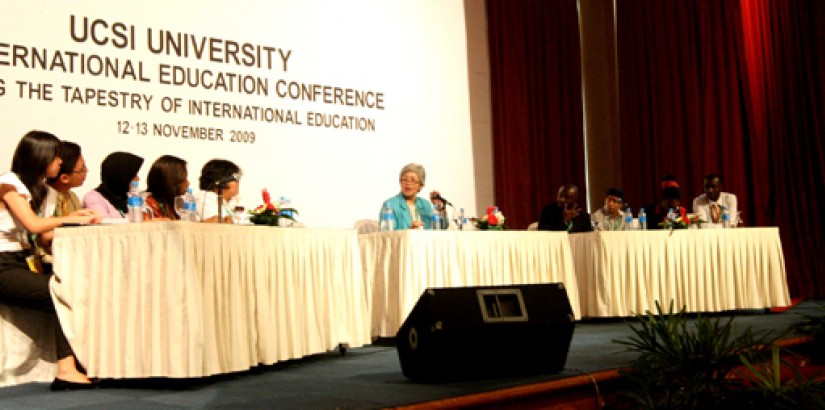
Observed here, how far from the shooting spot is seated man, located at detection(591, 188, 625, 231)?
6465 mm

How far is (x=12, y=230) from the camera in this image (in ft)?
11.6

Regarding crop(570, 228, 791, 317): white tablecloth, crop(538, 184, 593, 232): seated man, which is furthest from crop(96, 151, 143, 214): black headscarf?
crop(538, 184, 593, 232): seated man

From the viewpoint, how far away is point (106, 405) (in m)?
2.97

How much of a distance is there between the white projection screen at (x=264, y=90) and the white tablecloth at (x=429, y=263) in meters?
1.28

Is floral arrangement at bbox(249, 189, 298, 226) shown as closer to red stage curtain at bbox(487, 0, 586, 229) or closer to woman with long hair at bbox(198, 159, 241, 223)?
woman with long hair at bbox(198, 159, 241, 223)

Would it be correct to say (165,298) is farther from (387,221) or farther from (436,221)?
(436,221)

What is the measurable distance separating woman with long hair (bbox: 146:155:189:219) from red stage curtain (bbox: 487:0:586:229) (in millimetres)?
4368

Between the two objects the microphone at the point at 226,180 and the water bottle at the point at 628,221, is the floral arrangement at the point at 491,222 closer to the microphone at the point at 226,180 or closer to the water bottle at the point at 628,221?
the water bottle at the point at 628,221

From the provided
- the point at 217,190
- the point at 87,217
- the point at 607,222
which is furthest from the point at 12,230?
the point at 607,222

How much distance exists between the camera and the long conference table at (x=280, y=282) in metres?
3.29

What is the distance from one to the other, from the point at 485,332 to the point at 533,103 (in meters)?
5.57

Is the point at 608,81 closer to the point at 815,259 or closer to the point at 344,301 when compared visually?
the point at 815,259

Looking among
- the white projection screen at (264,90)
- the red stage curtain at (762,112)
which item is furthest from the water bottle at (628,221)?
the red stage curtain at (762,112)

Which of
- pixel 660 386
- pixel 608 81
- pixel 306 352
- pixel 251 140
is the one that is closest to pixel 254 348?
pixel 306 352
